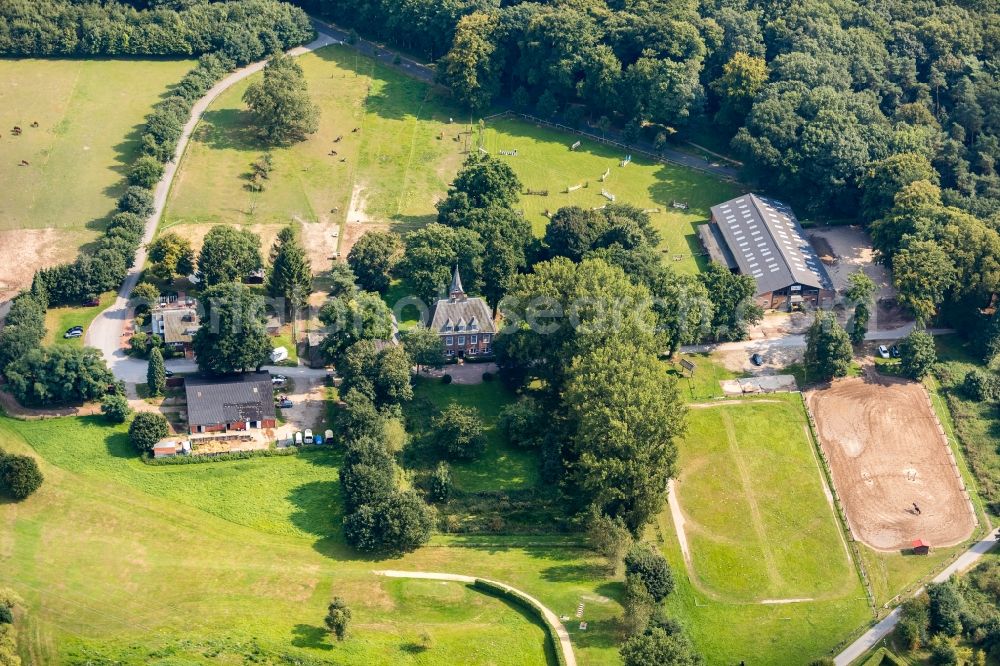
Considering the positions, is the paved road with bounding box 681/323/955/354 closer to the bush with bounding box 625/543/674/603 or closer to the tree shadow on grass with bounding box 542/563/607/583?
the tree shadow on grass with bounding box 542/563/607/583

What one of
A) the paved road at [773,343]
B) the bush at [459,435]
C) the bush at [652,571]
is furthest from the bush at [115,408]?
the paved road at [773,343]

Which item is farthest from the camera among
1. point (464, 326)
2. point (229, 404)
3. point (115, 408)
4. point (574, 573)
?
point (464, 326)

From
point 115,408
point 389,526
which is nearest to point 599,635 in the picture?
A: point 389,526

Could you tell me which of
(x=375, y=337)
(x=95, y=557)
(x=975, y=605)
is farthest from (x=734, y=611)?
(x=95, y=557)

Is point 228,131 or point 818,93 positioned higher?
point 818,93

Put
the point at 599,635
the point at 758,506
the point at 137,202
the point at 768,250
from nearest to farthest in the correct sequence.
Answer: the point at 599,635
the point at 758,506
the point at 768,250
the point at 137,202

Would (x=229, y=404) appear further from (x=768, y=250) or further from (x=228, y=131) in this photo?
(x=768, y=250)

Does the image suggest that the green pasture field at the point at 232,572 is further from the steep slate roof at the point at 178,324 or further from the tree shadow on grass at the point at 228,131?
the tree shadow on grass at the point at 228,131

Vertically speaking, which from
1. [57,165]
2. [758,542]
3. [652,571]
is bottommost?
[758,542]
